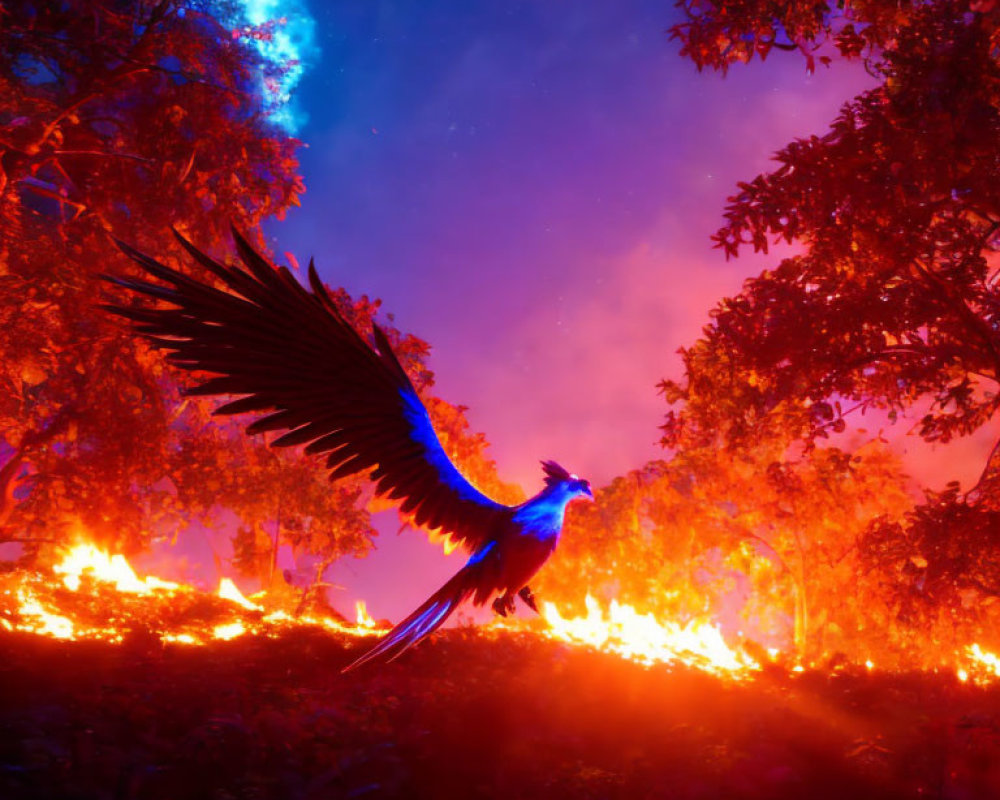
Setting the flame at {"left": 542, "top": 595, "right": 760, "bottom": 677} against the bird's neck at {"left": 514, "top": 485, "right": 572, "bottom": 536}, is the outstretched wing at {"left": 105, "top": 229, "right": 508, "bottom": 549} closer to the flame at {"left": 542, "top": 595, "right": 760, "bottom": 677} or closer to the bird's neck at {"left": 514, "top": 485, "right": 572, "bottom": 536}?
the bird's neck at {"left": 514, "top": 485, "right": 572, "bottom": 536}

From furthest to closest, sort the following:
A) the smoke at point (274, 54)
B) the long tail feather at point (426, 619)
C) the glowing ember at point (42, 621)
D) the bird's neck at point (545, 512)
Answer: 1. the smoke at point (274, 54)
2. the glowing ember at point (42, 621)
3. the bird's neck at point (545, 512)
4. the long tail feather at point (426, 619)

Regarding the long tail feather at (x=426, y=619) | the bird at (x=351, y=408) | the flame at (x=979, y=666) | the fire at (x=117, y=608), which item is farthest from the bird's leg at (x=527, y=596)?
the flame at (x=979, y=666)

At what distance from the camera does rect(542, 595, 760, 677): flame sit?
38.1 feet

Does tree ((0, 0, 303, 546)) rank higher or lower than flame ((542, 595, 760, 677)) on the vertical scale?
higher

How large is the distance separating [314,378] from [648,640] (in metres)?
12.6

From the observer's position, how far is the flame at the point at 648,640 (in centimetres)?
1160

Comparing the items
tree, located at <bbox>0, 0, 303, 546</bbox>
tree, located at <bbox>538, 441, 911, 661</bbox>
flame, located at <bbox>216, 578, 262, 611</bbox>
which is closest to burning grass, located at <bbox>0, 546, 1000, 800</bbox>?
flame, located at <bbox>216, 578, 262, 611</bbox>

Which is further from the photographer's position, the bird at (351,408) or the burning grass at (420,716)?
the burning grass at (420,716)

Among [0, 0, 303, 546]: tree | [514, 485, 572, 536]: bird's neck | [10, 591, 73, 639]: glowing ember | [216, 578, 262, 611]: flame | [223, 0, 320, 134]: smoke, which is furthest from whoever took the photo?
[216, 578, 262, 611]: flame

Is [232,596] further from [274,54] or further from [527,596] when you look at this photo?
[527,596]

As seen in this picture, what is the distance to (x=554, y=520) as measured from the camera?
8.27 feet

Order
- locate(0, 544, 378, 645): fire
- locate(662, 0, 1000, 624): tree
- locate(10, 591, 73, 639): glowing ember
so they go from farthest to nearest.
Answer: locate(0, 544, 378, 645): fire
locate(10, 591, 73, 639): glowing ember
locate(662, 0, 1000, 624): tree

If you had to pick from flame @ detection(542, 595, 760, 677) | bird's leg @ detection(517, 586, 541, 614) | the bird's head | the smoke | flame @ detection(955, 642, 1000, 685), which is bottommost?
flame @ detection(542, 595, 760, 677)

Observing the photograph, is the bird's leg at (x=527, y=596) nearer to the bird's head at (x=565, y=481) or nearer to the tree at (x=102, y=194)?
the bird's head at (x=565, y=481)
